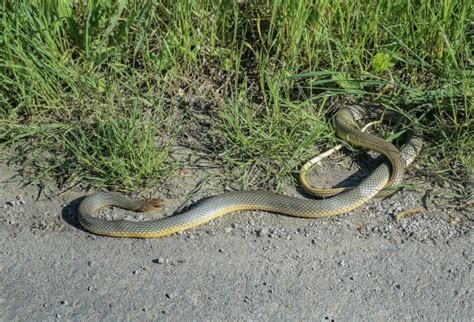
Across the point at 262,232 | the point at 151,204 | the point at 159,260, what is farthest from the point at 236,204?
the point at 159,260

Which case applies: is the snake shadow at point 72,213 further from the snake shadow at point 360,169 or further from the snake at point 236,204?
the snake shadow at point 360,169

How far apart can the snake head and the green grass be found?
0.73 feet

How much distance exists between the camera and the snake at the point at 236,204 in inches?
188

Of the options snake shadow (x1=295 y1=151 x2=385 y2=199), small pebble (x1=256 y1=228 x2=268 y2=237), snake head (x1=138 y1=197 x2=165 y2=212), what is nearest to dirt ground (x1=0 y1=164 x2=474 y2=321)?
small pebble (x1=256 y1=228 x2=268 y2=237)

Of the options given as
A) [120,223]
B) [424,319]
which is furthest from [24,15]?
[424,319]

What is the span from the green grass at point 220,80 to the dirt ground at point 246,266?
1.03ft

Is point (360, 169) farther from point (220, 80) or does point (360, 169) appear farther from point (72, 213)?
point (72, 213)

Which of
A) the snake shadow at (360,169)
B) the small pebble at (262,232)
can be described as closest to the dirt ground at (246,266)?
the small pebble at (262,232)

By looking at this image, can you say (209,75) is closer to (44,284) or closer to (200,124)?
(200,124)

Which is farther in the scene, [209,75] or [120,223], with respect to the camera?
[209,75]

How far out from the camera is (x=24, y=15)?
554 cm

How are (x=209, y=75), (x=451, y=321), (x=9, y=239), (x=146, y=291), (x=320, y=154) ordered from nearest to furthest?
(x=451, y=321) < (x=146, y=291) < (x=9, y=239) < (x=320, y=154) < (x=209, y=75)

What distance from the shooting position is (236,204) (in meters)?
4.97

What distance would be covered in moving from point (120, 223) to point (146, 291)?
660 mm
